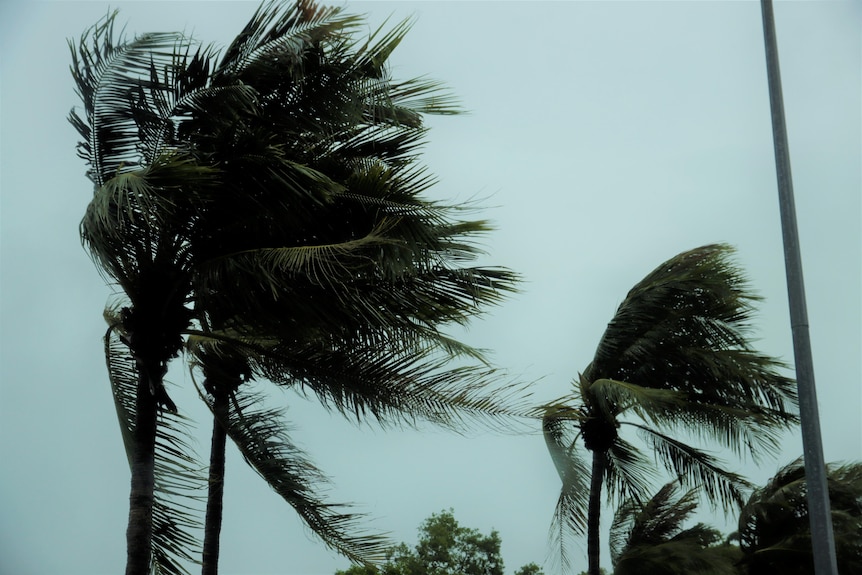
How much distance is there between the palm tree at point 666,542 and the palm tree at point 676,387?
0.41 meters

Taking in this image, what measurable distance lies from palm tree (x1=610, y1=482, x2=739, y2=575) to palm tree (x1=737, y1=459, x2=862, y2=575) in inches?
16.5

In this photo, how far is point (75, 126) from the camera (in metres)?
8.73

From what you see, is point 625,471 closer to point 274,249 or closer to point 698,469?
point 698,469

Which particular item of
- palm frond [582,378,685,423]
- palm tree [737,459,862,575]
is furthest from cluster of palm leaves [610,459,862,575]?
palm frond [582,378,685,423]

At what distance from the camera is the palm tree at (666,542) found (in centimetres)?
1420

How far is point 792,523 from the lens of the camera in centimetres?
1410

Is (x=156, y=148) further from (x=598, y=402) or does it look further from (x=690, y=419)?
(x=690, y=419)

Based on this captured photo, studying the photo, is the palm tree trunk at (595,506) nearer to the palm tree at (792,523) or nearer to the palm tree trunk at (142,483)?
the palm tree at (792,523)


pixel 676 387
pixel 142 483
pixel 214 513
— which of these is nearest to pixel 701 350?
pixel 676 387

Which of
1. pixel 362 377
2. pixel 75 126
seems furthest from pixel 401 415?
pixel 75 126

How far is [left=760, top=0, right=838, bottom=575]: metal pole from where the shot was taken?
6.43 meters

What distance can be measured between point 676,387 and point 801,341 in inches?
330

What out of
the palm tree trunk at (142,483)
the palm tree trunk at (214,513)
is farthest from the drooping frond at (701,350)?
the palm tree trunk at (142,483)

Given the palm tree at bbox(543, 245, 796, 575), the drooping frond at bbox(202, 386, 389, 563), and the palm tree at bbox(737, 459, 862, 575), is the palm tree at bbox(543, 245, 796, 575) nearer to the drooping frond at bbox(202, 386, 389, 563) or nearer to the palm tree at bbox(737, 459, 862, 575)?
the palm tree at bbox(737, 459, 862, 575)
